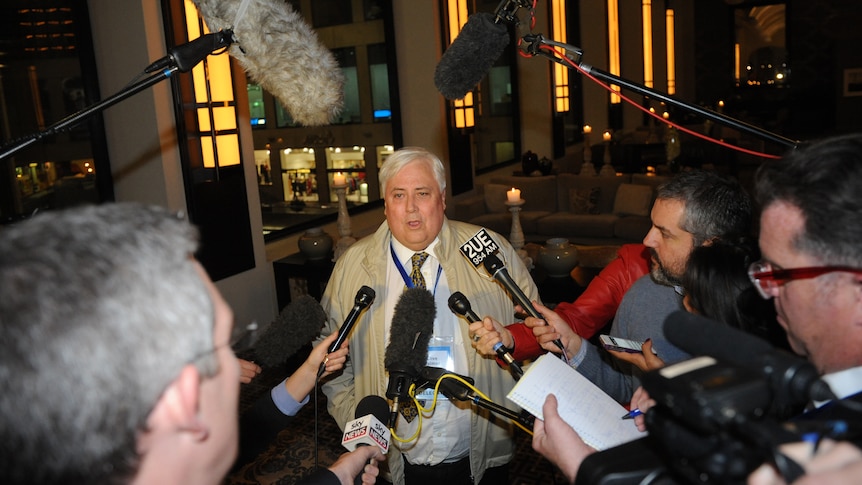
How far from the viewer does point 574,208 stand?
7324mm

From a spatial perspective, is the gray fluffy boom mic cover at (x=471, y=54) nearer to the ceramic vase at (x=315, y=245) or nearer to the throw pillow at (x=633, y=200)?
the ceramic vase at (x=315, y=245)

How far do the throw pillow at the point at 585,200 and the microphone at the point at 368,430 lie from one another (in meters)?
5.78

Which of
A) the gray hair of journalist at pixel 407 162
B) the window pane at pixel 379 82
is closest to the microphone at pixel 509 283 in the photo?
the gray hair of journalist at pixel 407 162

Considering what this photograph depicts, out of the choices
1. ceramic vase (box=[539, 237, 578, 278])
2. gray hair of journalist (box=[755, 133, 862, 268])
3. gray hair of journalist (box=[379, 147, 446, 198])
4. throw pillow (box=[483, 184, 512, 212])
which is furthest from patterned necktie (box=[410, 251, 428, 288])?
throw pillow (box=[483, 184, 512, 212])

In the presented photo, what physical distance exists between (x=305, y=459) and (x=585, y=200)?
463 centimetres

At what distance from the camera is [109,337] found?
73 centimetres

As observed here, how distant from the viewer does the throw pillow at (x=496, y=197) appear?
24.1ft

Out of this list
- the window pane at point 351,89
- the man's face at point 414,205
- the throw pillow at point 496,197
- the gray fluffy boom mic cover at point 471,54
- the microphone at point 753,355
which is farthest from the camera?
the window pane at point 351,89

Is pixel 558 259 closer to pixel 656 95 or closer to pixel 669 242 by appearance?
pixel 669 242

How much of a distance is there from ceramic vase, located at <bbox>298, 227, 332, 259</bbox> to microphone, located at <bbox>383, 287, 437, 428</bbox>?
10.2ft

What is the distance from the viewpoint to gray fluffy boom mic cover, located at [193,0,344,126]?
62.3 inches

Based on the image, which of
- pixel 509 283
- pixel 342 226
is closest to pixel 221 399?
pixel 509 283

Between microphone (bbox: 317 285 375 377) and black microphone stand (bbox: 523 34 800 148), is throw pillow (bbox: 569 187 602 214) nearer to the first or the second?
microphone (bbox: 317 285 375 377)

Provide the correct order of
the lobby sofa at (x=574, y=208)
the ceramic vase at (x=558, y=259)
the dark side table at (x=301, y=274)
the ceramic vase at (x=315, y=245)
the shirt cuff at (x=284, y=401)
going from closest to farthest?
1. the shirt cuff at (x=284, y=401)
2. the ceramic vase at (x=558, y=259)
3. the dark side table at (x=301, y=274)
4. the ceramic vase at (x=315, y=245)
5. the lobby sofa at (x=574, y=208)
